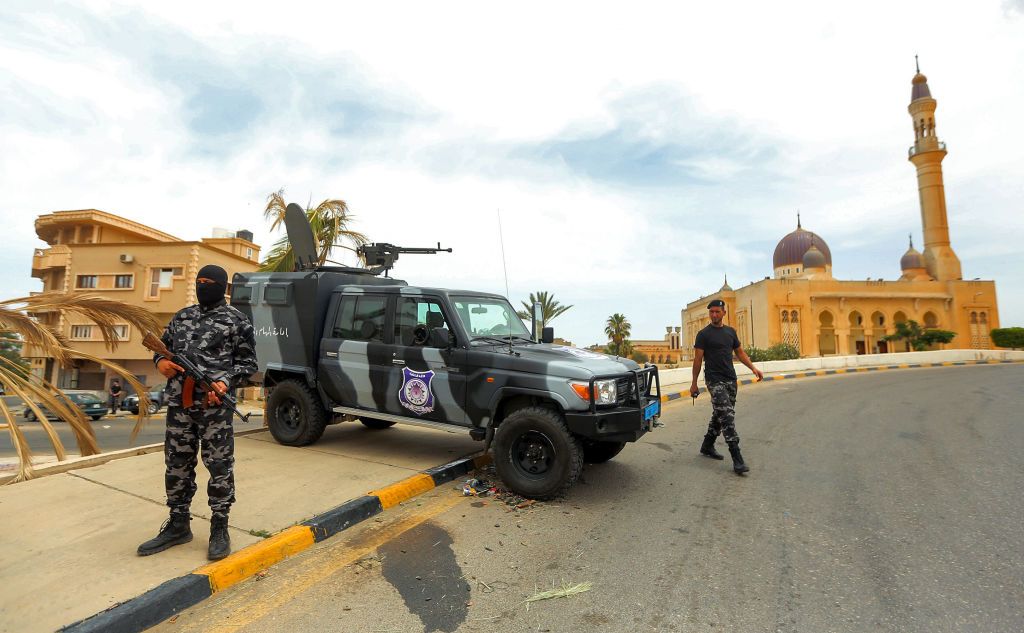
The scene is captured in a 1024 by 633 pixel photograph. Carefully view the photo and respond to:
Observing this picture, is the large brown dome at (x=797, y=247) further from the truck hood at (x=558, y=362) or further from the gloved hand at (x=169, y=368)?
the gloved hand at (x=169, y=368)

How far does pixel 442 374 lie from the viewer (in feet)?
16.9

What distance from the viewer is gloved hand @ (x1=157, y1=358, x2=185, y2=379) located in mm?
3113

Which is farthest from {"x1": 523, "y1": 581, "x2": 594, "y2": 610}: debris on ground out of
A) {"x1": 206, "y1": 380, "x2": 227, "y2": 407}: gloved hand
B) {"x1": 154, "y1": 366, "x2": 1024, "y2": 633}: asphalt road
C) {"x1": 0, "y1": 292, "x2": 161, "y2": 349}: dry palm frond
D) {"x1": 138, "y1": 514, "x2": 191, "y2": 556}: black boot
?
{"x1": 0, "y1": 292, "x2": 161, "y2": 349}: dry palm frond

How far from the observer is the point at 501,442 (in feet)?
15.1

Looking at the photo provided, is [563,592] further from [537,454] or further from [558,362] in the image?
[558,362]

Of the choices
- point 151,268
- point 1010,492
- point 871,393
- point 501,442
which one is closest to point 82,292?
point 501,442

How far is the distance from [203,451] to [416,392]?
230 centimetres

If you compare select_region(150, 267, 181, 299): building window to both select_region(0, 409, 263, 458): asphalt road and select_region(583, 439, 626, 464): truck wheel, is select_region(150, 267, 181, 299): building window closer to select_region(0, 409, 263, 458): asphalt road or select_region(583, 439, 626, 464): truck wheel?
select_region(0, 409, 263, 458): asphalt road

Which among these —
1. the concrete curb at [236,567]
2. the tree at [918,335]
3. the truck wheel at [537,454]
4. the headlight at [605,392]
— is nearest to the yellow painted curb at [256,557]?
the concrete curb at [236,567]

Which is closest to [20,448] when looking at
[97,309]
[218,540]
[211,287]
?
[97,309]

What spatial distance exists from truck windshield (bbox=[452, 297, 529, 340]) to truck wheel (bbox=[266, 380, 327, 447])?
89.2 inches

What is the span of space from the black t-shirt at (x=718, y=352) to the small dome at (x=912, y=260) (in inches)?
2569

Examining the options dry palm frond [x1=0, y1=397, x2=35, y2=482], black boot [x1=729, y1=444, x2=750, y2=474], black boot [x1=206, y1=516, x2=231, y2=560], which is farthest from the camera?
black boot [x1=729, y1=444, x2=750, y2=474]

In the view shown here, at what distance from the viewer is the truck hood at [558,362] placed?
4461 mm
